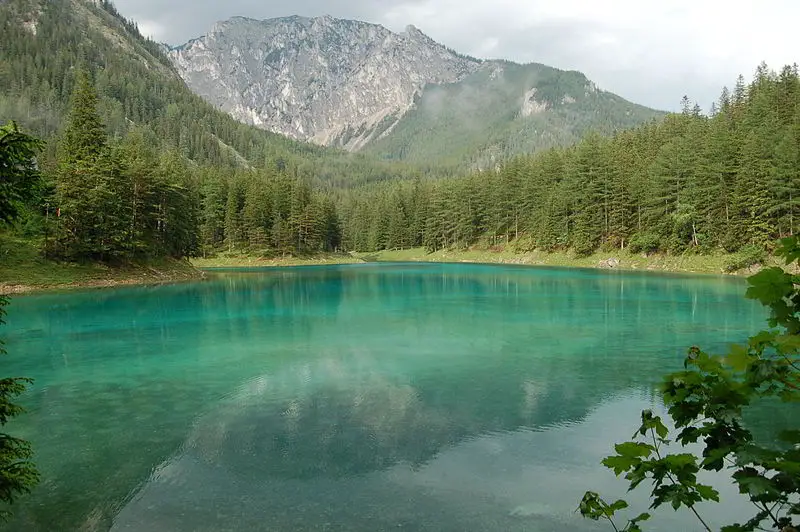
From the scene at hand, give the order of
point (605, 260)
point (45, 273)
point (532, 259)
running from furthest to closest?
point (532, 259)
point (605, 260)
point (45, 273)

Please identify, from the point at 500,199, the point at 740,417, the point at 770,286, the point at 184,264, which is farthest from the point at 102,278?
the point at 500,199

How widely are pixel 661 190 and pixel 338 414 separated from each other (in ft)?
243

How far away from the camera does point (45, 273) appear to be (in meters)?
44.4

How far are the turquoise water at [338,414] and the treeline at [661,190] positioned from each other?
38.7m

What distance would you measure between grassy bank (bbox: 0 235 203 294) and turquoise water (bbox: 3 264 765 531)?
595 inches

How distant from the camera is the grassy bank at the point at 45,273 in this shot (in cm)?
4169

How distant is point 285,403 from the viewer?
13.8 m

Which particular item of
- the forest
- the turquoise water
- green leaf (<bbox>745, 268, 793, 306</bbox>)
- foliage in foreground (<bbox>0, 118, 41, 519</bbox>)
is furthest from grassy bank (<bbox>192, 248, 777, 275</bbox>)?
foliage in foreground (<bbox>0, 118, 41, 519</bbox>)

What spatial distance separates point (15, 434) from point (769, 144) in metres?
73.7

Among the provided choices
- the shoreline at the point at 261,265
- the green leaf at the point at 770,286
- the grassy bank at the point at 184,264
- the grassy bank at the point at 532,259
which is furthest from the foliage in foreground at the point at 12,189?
the grassy bank at the point at 532,259

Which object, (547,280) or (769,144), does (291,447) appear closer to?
(547,280)

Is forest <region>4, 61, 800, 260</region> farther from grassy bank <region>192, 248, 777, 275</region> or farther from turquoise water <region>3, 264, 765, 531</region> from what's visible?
turquoise water <region>3, 264, 765, 531</region>

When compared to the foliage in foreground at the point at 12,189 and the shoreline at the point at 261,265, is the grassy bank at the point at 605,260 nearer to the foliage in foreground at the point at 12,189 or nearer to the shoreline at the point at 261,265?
the shoreline at the point at 261,265

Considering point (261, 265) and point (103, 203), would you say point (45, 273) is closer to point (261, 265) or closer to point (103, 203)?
point (103, 203)
